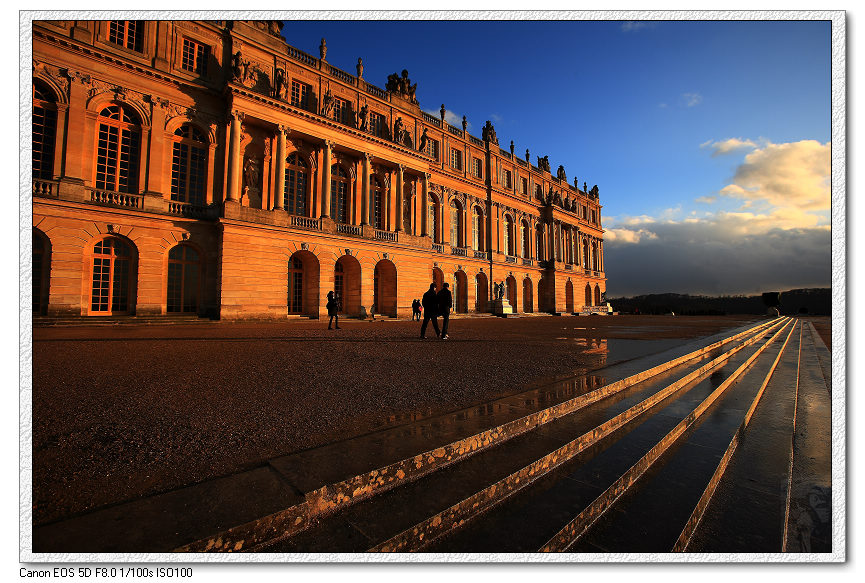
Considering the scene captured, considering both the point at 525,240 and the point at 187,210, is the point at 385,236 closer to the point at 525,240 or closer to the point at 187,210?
the point at 187,210

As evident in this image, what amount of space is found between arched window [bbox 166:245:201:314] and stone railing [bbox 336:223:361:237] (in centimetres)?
Result: 724

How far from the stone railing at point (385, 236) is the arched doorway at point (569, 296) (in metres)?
27.0

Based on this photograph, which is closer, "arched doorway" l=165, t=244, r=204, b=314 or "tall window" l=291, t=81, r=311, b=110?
"arched doorway" l=165, t=244, r=204, b=314

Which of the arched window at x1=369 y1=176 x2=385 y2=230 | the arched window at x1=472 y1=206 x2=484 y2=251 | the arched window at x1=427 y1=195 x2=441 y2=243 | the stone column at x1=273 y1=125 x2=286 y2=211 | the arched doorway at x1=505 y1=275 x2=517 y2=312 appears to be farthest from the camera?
the arched doorway at x1=505 y1=275 x2=517 y2=312

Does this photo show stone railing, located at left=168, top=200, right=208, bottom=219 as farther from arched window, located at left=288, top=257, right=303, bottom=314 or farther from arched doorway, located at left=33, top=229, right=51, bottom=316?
arched window, located at left=288, top=257, right=303, bottom=314

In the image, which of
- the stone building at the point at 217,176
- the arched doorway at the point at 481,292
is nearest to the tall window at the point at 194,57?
the stone building at the point at 217,176

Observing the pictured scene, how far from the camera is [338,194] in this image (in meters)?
22.2

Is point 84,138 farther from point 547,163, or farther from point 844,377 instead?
point 547,163

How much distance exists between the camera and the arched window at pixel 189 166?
16.8m

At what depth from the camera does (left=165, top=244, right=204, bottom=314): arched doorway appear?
16.0m

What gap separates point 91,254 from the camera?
13.8 metres

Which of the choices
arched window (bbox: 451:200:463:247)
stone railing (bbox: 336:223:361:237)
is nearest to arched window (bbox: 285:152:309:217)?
stone railing (bbox: 336:223:361:237)

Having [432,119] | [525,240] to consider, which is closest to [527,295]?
[525,240]
